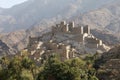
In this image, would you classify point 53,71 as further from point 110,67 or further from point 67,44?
point 67,44

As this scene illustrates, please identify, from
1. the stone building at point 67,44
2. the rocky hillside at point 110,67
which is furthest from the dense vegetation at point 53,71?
the stone building at point 67,44

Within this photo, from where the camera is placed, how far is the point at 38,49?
9200cm

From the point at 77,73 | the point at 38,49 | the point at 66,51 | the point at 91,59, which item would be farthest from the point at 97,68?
the point at 38,49

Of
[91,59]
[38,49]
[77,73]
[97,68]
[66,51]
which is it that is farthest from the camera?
[38,49]

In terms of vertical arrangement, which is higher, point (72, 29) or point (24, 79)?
point (72, 29)

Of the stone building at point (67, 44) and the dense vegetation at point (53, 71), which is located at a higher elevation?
the stone building at point (67, 44)

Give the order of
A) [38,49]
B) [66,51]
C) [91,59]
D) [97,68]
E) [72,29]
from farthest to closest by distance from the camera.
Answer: [72,29] < [38,49] < [66,51] < [91,59] < [97,68]

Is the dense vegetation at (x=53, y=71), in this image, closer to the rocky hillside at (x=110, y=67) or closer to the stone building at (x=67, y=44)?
the rocky hillside at (x=110, y=67)

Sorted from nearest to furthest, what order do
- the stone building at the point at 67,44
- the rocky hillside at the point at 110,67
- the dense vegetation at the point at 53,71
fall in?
the dense vegetation at the point at 53,71, the rocky hillside at the point at 110,67, the stone building at the point at 67,44

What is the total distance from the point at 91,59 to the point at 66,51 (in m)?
14.4

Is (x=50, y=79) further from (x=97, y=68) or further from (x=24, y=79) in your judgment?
(x=97, y=68)

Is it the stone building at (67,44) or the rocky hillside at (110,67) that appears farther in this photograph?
the stone building at (67,44)

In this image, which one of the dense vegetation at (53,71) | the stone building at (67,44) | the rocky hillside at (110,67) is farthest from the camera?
the stone building at (67,44)

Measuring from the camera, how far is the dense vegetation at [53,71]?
57.1 m
